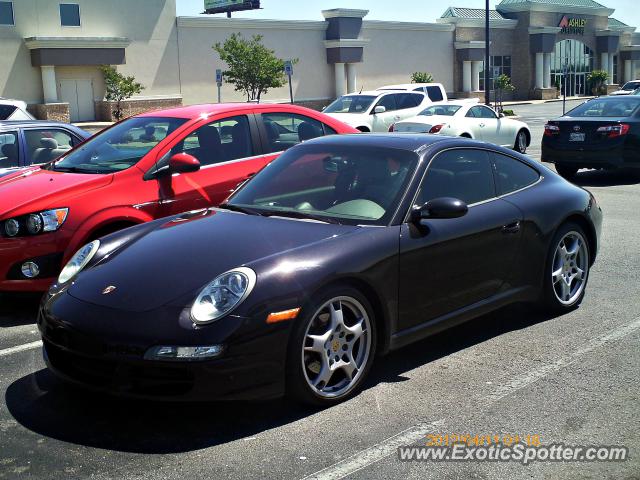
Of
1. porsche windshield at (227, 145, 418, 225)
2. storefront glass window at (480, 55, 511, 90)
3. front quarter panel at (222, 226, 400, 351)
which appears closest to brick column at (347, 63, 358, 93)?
storefront glass window at (480, 55, 511, 90)

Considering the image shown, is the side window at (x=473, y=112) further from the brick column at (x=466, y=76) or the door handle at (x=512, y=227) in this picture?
the brick column at (x=466, y=76)

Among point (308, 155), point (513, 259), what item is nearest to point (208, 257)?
point (308, 155)

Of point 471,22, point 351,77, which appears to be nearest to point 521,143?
point 351,77

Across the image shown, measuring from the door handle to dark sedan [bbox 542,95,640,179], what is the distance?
902 centimetres


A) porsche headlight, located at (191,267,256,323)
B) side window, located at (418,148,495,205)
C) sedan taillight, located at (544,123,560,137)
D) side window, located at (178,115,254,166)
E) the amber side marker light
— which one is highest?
side window, located at (178,115,254,166)

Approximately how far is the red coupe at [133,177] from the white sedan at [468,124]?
1085cm

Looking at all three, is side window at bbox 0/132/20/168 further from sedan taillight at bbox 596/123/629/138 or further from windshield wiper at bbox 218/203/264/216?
sedan taillight at bbox 596/123/629/138

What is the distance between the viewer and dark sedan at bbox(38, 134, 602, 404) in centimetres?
423

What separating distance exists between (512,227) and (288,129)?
3.17 m

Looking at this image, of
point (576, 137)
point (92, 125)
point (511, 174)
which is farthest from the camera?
point (92, 125)

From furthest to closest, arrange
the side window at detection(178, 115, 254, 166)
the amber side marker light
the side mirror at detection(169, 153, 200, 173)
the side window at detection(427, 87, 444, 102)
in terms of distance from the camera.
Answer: the side window at detection(427, 87, 444, 102), the side window at detection(178, 115, 254, 166), the side mirror at detection(169, 153, 200, 173), the amber side marker light

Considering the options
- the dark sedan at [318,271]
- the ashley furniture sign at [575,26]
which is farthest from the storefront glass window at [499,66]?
the dark sedan at [318,271]

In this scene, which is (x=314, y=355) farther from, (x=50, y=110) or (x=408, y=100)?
(x=50, y=110)

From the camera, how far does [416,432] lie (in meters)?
4.32
